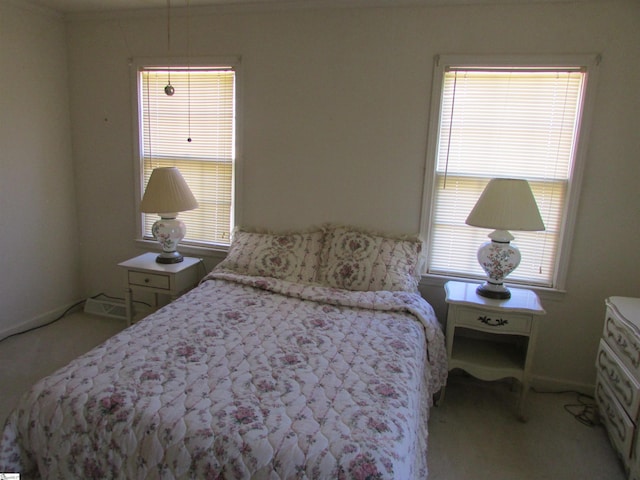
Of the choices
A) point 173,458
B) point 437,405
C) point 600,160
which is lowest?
point 437,405

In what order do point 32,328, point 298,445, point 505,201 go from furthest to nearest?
point 32,328 → point 505,201 → point 298,445

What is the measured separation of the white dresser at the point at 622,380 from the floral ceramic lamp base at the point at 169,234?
Result: 268cm

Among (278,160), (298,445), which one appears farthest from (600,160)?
(298,445)

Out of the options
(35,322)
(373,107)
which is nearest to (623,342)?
(373,107)

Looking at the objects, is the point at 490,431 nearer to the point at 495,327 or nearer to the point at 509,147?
the point at 495,327

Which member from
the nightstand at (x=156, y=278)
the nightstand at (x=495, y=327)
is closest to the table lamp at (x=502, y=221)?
the nightstand at (x=495, y=327)

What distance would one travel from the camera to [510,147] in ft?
8.45

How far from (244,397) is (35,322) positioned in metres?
2.68

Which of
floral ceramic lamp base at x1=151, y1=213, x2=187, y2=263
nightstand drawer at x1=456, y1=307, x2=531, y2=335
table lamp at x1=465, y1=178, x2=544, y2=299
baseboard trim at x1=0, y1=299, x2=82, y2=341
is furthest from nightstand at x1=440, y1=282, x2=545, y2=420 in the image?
baseboard trim at x1=0, y1=299, x2=82, y2=341

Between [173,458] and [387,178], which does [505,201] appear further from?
[173,458]

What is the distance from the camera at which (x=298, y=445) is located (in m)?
1.21

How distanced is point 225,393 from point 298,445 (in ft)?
1.18

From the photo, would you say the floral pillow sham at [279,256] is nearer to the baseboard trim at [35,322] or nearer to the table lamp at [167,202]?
the table lamp at [167,202]

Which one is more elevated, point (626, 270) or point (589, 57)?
point (589, 57)
